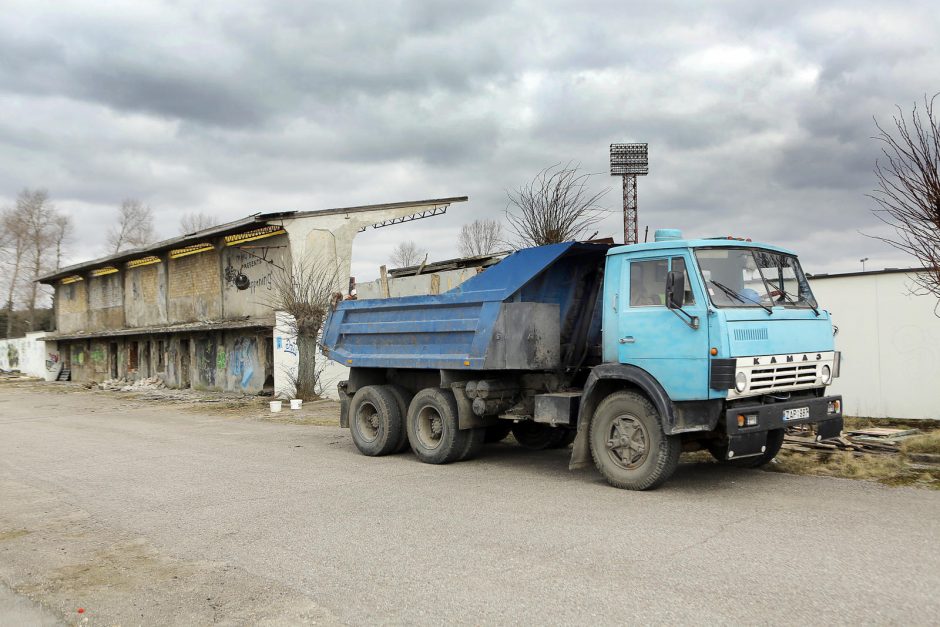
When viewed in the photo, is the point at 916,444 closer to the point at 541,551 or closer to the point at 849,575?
the point at 849,575

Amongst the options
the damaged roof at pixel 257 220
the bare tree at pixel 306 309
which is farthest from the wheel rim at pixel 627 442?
the damaged roof at pixel 257 220

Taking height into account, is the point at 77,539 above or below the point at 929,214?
below

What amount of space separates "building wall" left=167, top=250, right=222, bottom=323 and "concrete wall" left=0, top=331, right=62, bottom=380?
1727 centimetres

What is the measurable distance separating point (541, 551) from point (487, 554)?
0.41 meters

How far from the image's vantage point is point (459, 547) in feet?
19.0

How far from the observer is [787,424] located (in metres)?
7.43

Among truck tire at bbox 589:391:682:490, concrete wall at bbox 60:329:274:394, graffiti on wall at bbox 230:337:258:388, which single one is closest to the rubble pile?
concrete wall at bbox 60:329:274:394

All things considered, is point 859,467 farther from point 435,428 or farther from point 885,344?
point 885,344

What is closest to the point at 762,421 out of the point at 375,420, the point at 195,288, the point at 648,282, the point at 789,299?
the point at 789,299

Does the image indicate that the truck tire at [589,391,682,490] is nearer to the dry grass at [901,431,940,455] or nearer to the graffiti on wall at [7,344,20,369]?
the dry grass at [901,431,940,455]

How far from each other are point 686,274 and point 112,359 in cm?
3753

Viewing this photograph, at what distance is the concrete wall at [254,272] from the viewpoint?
84.6ft

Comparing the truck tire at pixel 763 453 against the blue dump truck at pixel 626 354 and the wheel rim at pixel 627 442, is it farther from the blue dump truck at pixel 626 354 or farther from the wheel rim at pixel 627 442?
the wheel rim at pixel 627 442

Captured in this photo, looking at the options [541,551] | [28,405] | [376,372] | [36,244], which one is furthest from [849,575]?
[36,244]
